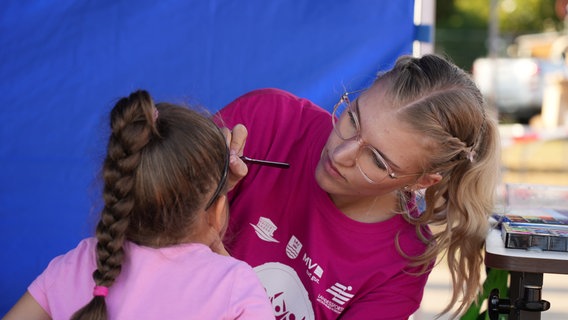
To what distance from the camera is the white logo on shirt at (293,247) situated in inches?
65.0

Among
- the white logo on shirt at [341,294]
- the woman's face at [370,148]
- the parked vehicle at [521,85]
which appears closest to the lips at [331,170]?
the woman's face at [370,148]

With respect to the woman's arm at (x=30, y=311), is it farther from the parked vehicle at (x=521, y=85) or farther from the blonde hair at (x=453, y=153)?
the parked vehicle at (x=521, y=85)

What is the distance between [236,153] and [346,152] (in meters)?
0.23

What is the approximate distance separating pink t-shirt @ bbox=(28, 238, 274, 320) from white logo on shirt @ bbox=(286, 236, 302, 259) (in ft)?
1.42

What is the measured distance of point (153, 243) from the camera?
1.22m

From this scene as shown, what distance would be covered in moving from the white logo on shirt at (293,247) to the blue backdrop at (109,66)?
26.2 inches

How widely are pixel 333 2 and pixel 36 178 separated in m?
0.98

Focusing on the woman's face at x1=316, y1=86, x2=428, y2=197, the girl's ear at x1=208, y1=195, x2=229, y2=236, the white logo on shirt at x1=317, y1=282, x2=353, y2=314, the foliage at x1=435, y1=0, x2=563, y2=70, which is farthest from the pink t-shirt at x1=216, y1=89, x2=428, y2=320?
the foliage at x1=435, y1=0, x2=563, y2=70

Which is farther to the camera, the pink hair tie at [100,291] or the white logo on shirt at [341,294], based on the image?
the white logo on shirt at [341,294]

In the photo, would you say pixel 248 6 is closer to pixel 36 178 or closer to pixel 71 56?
pixel 71 56

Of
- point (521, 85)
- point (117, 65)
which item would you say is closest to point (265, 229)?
point (117, 65)

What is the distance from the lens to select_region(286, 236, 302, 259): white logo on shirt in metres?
1.65

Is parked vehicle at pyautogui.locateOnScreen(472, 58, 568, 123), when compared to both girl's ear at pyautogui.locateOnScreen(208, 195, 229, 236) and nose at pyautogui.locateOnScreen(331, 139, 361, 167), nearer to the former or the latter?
nose at pyautogui.locateOnScreen(331, 139, 361, 167)

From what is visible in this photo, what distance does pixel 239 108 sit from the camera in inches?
68.0
